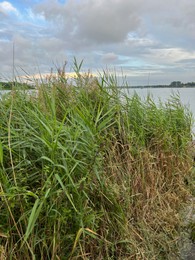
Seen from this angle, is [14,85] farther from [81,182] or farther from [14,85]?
[81,182]

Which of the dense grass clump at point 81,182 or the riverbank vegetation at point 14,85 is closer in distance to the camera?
the dense grass clump at point 81,182

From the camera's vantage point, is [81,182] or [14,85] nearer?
[81,182]

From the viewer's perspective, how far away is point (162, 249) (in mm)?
2350

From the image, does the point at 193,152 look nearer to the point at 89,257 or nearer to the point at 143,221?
the point at 143,221

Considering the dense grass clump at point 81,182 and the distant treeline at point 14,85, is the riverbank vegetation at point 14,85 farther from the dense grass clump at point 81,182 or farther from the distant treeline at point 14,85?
the dense grass clump at point 81,182

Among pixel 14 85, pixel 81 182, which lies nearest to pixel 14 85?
pixel 14 85

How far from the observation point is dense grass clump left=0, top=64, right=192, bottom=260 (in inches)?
66.0

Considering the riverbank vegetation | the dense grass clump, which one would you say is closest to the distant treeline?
the riverbank vegetation

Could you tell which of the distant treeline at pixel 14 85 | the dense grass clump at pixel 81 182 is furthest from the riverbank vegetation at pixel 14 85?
the dense grass clump at pixel 81 182

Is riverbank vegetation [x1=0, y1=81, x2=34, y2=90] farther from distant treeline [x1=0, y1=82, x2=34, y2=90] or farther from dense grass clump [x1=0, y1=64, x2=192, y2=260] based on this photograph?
dense grass clump [x1=0, y1=64, x2=192, y2=260]

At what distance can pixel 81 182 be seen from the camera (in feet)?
5.96

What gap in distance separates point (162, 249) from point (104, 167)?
2.84 feet

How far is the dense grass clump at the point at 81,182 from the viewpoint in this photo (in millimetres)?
1677

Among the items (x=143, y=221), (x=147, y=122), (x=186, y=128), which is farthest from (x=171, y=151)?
(x=143, y=221)
